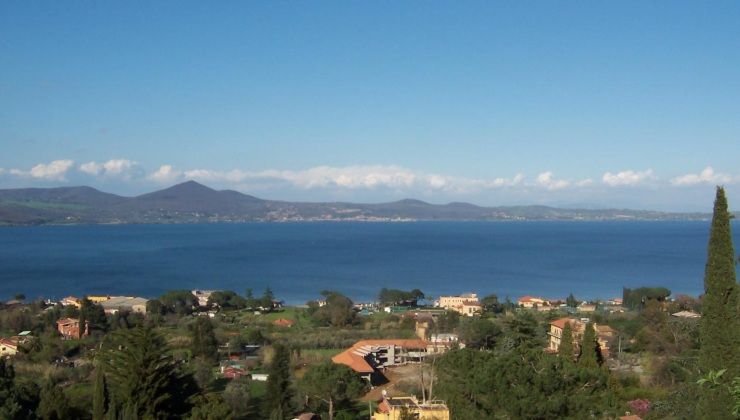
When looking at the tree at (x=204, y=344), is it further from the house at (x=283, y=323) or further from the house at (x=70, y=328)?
the house at (x=283, y=323)

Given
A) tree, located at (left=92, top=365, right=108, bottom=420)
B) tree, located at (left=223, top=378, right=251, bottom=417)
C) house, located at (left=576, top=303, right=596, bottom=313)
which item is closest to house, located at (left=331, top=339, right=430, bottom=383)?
tree, located at (left=223, top=378, right=251, bottom=417)

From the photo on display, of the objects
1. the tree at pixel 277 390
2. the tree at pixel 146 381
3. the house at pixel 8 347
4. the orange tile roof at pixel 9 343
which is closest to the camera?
the tree at pixel 146 381

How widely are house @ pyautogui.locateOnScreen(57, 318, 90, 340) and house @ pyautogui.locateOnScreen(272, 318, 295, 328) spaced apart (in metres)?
7.44

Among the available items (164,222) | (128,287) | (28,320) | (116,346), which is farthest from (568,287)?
(164,222)

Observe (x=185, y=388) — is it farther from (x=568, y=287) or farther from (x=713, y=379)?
(x=568, y=287)

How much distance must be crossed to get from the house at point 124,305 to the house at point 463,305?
49.7ft

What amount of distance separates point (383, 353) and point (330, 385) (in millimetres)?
6965

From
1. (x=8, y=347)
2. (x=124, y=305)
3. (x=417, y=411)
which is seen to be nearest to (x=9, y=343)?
(x=8, y=347)

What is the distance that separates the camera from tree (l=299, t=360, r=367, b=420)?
14.2 metres

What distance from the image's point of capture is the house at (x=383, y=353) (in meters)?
19.2

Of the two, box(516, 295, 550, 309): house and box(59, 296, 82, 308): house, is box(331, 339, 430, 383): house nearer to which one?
box(516, 295, 550, 309): house

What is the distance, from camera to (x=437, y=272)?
185ft

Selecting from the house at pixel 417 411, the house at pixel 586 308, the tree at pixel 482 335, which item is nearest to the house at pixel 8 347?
the house at pixel 417 411

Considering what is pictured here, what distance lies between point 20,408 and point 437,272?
154 ft
